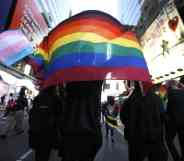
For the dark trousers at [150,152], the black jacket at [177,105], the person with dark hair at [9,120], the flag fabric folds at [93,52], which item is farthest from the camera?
A: the person with dark hair at [9,120]

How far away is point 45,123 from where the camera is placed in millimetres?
5297

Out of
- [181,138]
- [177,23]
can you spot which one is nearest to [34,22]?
[177,23]

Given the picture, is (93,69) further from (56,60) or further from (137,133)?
(137,133)

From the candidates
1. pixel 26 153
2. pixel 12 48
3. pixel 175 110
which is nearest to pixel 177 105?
pixel 175 110

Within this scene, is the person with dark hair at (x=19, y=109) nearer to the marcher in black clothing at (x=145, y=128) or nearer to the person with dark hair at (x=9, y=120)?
the person with dark hair at (x=9, y=120)

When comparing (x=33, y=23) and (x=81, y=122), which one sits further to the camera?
(x=33, y=23)

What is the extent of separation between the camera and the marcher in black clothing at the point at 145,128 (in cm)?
555

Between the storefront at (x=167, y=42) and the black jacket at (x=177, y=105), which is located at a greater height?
the storefront at (x=167, y=42)

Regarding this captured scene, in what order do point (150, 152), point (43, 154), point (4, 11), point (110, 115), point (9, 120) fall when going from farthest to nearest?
point (4, 11), point (110, 115), point (9, 120), point (150, 152), point (43, 154)

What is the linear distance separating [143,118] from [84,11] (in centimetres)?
176

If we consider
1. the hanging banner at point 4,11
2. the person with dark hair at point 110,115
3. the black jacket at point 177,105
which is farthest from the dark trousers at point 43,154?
the hanging banner at point 4,11

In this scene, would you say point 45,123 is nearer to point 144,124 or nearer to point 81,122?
point 81,122

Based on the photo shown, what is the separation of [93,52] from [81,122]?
0.84 m

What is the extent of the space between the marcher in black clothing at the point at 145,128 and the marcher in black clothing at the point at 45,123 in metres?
1.09
